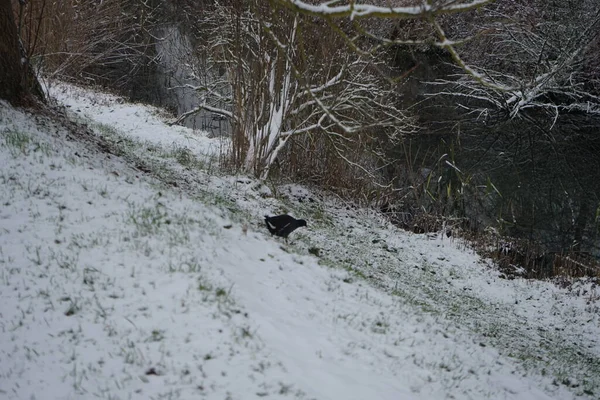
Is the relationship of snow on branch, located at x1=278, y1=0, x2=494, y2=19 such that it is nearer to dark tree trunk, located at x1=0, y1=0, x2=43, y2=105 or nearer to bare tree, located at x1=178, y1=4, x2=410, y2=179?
dark tree trunk, located at x1=0, y1=0, x2=43, y2=105

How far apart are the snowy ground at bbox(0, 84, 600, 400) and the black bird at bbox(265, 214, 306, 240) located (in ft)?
0.52

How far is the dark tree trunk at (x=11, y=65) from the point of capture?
7754 millimetres

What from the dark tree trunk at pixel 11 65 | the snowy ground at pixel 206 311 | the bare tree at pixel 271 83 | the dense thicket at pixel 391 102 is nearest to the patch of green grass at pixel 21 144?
the snowy ground at pixel 206 311

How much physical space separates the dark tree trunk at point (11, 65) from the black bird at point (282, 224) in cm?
471

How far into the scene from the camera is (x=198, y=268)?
5328 millimetres

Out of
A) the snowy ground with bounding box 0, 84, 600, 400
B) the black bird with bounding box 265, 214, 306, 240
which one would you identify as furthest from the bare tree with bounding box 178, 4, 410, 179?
the black bird with bounding box 265, 214, 306, 240

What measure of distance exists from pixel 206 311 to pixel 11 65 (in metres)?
5.81

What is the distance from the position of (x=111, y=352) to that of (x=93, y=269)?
1.15 m

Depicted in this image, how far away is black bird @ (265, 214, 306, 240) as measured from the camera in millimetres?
7461

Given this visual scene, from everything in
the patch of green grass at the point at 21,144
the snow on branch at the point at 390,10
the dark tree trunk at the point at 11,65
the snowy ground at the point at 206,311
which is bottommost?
the snowy ground at the point at 206,311

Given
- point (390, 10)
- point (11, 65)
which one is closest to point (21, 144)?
point (11, 65)

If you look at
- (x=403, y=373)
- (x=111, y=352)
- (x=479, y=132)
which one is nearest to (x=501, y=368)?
(x=403, y=373)

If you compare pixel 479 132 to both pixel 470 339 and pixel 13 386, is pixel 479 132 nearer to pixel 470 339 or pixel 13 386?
pixel 470 339

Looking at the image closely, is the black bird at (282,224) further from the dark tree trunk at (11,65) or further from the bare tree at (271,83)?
the dark tree trunk at (11,65)
